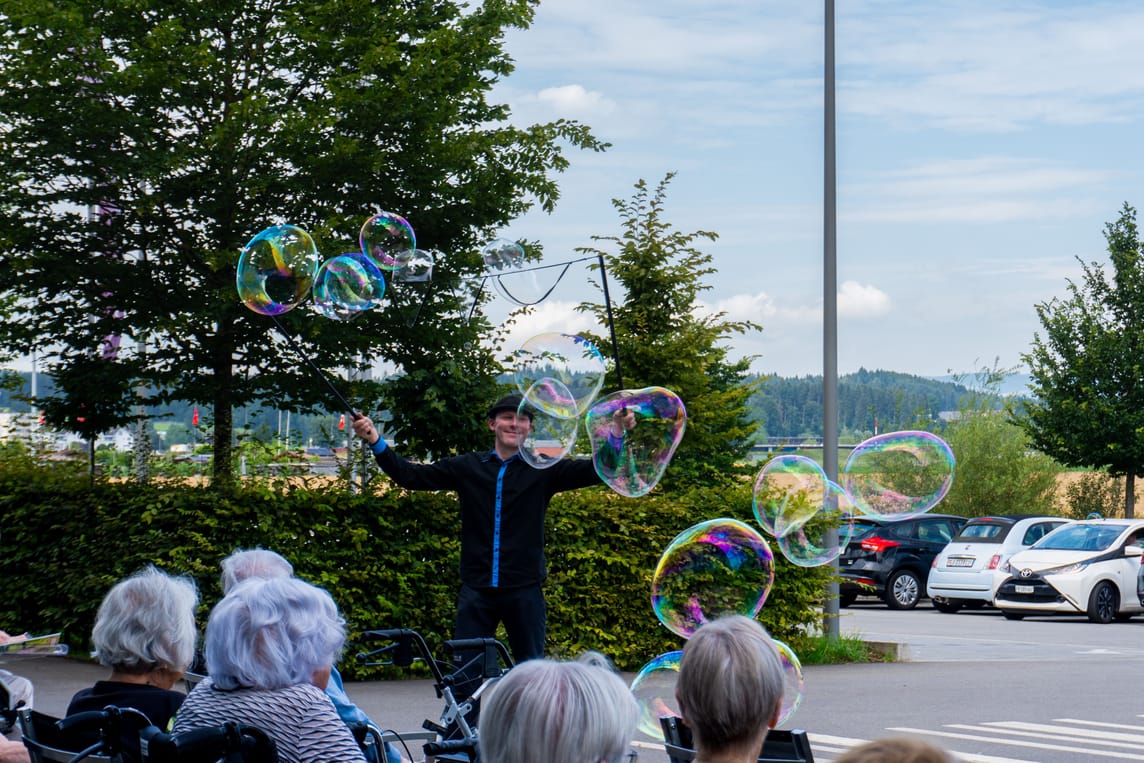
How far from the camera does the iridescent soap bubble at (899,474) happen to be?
9.53 meters

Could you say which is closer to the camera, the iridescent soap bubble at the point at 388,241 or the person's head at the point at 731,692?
the person's head at the point at 731,692

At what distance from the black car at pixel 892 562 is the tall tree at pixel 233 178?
41.4 feet

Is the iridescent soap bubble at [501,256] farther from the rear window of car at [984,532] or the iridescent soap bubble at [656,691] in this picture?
the rear window of car at [984,532]

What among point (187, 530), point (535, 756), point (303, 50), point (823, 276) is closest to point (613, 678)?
point (535, 756)

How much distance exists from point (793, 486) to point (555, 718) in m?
6.92

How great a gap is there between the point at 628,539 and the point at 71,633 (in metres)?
4.99

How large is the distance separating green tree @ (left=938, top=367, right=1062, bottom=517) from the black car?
1119 cm

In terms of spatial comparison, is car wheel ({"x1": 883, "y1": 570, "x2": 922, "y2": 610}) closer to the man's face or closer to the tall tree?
the tall tree

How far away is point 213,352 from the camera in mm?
12703

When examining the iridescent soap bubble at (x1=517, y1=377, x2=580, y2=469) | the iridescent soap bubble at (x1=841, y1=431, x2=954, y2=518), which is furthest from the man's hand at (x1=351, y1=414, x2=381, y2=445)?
the iridescent soap bubble at (x1=841, y1=431, x2=954, y2=518)

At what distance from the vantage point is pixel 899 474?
9656 mm

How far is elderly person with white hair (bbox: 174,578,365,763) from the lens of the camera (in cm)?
389

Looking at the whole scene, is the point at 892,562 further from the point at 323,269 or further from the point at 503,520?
the point at 503,520

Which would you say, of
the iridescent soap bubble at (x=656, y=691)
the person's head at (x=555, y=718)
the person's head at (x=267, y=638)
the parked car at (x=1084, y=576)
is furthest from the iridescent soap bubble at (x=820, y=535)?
the parked car at (x=1084, y=576)
